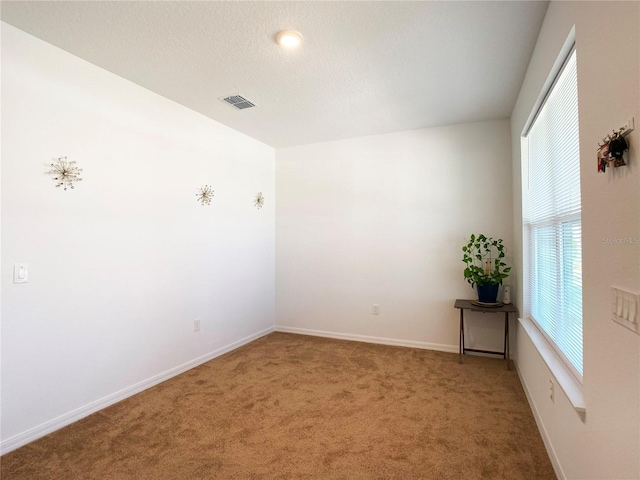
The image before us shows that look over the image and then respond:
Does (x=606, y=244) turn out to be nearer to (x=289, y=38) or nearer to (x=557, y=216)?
(x=557, y=216)

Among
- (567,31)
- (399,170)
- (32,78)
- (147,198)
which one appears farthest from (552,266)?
(32,78)

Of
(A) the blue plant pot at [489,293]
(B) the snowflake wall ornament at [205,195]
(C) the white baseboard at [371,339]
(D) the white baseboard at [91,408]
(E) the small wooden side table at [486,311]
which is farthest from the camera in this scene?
(C) the white baseboard at [371,339]

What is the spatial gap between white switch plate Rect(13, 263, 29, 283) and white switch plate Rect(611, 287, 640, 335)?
299 cm

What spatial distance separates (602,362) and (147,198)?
3.13 metres

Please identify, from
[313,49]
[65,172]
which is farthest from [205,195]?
[313,49]

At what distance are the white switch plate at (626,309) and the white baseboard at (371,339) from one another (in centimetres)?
289

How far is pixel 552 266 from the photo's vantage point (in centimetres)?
216

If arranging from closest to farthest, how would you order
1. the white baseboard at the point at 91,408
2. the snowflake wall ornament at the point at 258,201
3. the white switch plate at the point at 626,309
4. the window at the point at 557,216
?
the white switch plate at the point at 626,309, the window at the point at 557,216, the white baseboard at the point at 91,408, the snowflake wall ornament at the point at 258,201

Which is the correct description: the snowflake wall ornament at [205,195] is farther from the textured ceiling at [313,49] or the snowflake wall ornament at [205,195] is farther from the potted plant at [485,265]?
the potted plant at [485,265]

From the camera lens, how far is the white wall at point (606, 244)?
991mm

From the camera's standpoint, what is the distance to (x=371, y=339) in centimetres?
419

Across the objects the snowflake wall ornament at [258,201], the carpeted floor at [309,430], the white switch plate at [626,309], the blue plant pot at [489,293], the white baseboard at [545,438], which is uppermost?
the snowflake wall ornament at [258,201]

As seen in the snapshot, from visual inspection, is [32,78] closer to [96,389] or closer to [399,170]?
[96,389]

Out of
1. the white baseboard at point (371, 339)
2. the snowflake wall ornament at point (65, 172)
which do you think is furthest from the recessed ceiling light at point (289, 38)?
the white baseboard at point (371, 339)
